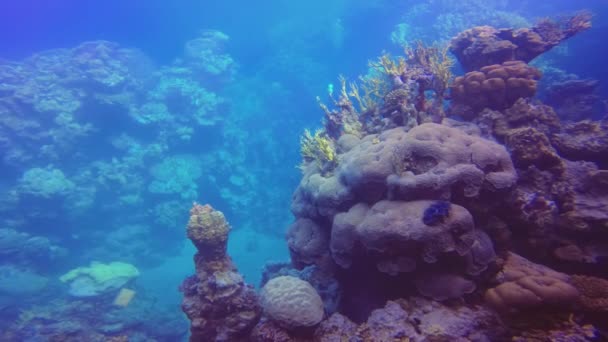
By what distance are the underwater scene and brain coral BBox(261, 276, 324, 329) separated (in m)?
0.03

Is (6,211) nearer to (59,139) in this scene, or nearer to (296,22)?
(59,139)

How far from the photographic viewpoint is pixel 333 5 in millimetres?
28656

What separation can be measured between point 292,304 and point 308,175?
2921mm

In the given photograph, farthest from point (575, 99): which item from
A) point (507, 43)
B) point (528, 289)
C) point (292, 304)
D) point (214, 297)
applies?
point (214, 297)

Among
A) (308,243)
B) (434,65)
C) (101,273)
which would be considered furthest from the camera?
(101,273)

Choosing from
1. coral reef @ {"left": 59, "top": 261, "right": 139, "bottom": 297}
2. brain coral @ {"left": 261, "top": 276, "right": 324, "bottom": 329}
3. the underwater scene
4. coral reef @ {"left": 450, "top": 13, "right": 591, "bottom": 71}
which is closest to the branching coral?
the underwater scene

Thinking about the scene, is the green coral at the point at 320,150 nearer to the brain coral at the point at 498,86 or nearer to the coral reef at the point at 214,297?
the coral reef at the point at 214,297

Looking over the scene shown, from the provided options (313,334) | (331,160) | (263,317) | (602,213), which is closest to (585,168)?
(602,213)

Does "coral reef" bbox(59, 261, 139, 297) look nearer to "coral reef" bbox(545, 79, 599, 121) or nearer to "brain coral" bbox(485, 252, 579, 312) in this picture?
"brain coral" bbox(485, 252, 579, 312)

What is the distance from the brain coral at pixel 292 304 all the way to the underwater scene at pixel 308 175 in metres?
0.03

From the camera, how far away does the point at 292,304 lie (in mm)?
3967

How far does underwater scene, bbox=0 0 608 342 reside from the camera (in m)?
3.76

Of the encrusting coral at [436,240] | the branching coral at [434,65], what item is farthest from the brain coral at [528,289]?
the branching coral at [434,65]

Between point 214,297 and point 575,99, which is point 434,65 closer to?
point 214,297
